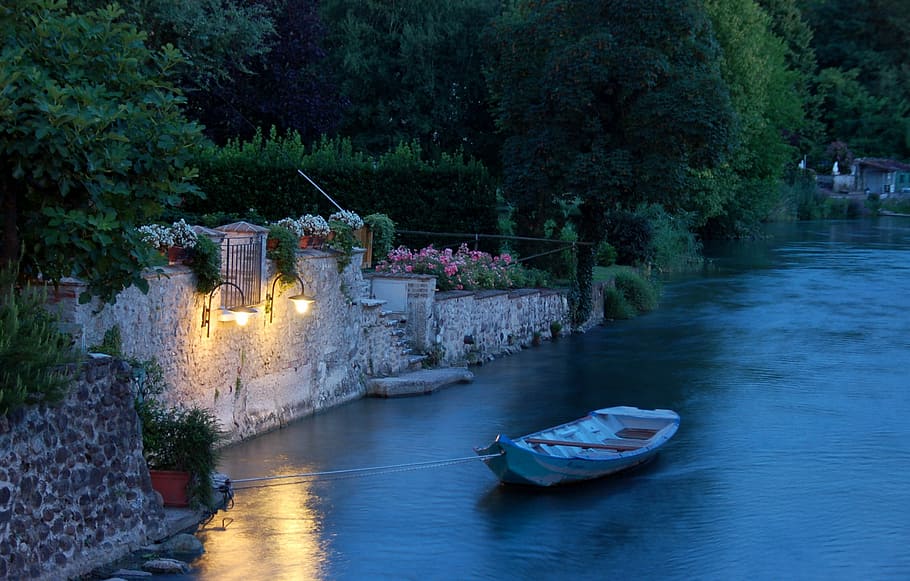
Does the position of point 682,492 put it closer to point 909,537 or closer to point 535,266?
point 909,537

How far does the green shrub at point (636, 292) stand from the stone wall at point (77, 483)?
21.5m

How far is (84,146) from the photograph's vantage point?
979cm

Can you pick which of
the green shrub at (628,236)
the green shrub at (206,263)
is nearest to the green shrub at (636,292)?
the green shrub at (628,236)

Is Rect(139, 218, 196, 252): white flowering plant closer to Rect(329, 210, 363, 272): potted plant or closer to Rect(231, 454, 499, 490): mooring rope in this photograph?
Rect(231, 454, 499, 490): mooring rope

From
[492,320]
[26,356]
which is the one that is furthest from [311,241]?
[26,356]

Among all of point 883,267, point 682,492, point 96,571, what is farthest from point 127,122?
point 883,267

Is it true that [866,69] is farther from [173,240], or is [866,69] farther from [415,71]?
[173,240]

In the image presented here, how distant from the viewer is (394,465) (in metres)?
15.2

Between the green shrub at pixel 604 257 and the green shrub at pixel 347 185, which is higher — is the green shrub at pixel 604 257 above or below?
→ below

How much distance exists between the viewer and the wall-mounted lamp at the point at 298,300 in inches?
623

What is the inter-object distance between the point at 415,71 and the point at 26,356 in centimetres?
2660

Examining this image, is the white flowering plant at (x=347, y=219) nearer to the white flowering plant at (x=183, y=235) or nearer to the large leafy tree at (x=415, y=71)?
the white flowering plant at (x=183, y=235)

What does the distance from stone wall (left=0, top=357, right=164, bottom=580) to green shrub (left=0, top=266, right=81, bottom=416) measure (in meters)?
0.20

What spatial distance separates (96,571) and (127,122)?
3.81 meters
